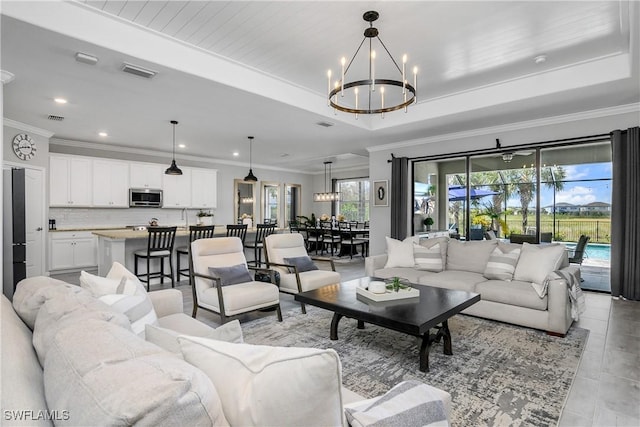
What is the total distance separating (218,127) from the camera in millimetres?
5828

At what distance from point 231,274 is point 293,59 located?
2549 millimetres

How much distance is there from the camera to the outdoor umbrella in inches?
245

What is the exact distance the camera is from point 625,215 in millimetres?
4625

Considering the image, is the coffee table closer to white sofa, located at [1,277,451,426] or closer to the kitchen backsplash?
white sofa, located at [1,277,451,426]

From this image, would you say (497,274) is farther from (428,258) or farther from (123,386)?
(123,386)

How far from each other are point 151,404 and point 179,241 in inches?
231

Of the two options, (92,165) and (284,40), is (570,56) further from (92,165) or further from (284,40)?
(92,165)

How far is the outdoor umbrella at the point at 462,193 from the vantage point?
6.22 metres

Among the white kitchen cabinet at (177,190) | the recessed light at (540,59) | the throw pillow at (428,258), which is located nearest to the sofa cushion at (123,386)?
the throw pillow at (428,258)

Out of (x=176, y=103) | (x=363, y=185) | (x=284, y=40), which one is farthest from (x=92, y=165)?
(x=363, y=185)

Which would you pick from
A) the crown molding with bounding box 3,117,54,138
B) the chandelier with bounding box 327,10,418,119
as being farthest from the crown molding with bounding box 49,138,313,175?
the chandelier with bounding box 327,10,418,119

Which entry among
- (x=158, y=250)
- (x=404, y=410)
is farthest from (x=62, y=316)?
(x=158, y=250)

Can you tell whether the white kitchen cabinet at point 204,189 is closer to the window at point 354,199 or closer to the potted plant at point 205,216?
the potted plant at point 205,216

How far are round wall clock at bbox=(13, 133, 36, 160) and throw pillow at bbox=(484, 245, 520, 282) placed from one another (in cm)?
744
